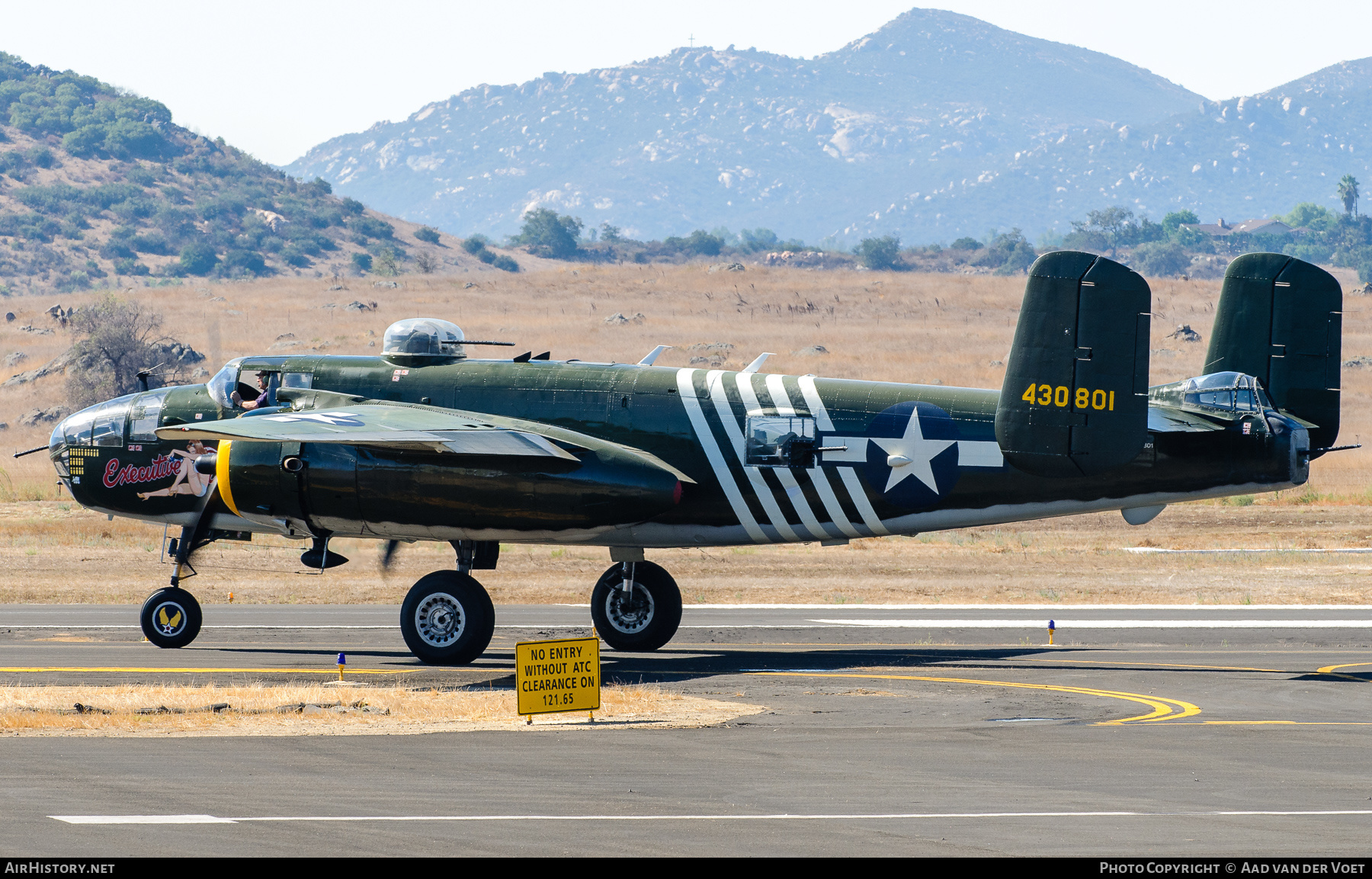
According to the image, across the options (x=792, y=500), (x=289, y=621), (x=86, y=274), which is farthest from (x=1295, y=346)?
(x=86, y=274)

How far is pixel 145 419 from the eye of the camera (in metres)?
27.0

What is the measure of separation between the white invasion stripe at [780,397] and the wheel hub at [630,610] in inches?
156

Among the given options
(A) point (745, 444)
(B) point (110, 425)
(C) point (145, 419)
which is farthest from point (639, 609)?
(B) point (110, 425)

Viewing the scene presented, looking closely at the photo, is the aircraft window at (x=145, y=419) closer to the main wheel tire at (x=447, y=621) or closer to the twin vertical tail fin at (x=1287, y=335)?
the main wheel tire at (x=447, y=621)

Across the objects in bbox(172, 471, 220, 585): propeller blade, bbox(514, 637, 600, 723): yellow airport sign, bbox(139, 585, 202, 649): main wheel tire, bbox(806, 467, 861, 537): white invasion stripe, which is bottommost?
bbox(139, 585, 202, 649): main wheel tire

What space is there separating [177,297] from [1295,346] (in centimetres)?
9992

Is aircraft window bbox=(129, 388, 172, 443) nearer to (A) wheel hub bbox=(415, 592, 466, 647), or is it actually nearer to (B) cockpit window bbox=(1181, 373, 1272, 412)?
(A) wheel hub bbox=(415, 592, 466, 647)

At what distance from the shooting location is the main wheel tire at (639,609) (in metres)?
26.0

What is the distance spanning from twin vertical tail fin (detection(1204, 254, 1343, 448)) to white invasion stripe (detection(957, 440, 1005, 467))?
5145mm

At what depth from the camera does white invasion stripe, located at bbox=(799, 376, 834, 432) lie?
24859 millimetres

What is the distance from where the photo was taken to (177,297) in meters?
113

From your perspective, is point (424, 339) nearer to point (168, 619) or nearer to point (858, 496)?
point (168, 619)

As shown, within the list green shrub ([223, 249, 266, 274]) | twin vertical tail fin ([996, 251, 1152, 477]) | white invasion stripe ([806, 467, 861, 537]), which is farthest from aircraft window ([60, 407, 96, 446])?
green shrub ([223, 249, 266, 274])

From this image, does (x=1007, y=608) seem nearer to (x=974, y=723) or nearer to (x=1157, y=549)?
(x=1157, y=549)
